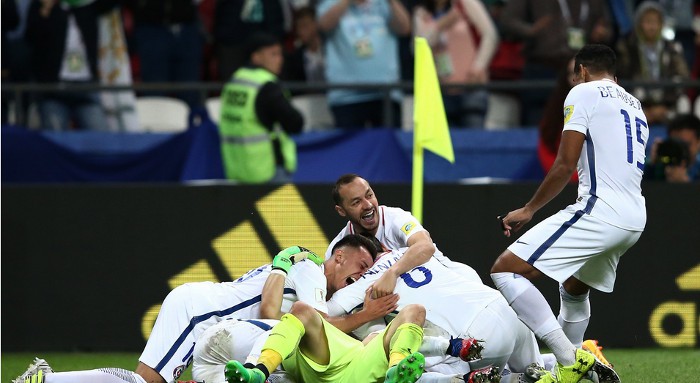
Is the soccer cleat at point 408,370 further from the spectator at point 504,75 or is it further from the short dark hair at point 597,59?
the spectator at point 504,75

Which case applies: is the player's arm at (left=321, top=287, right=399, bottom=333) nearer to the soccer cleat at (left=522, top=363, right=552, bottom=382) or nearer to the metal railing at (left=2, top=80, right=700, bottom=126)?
the soccer cleat at (left=522, top=363, right=552, bottom=382)

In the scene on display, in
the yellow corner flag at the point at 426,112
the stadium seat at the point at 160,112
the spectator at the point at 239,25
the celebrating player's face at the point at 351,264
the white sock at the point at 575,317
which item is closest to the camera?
the celebrating player's face at the point at 351,264

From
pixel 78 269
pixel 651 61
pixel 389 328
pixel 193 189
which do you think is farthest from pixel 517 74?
pixel 389 328

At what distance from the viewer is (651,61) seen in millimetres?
14219

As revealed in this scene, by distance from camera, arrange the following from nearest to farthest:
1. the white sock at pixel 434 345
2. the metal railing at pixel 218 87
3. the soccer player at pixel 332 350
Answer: the soccer player at pixel 332 350
the white sock at pixel 434 345
the metal railing at pixel 218 87

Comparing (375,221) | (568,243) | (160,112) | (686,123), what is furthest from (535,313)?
(160,112)

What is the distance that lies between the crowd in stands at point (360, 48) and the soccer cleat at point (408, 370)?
5.96 m

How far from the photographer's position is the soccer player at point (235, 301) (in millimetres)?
9055

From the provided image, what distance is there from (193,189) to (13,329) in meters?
1.88

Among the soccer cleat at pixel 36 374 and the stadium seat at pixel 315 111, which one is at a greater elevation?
the stadium seat at pixel 315 111

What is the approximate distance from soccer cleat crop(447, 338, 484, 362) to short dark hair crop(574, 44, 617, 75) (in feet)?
6.66

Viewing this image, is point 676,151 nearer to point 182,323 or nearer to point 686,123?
point 686,123

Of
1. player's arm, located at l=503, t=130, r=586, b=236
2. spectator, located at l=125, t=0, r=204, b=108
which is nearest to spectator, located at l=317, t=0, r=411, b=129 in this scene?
spectator, located at l=125, t=0, r=204, b=108

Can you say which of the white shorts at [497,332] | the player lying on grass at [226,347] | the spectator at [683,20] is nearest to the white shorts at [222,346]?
the player lying on grass at [226,347]
